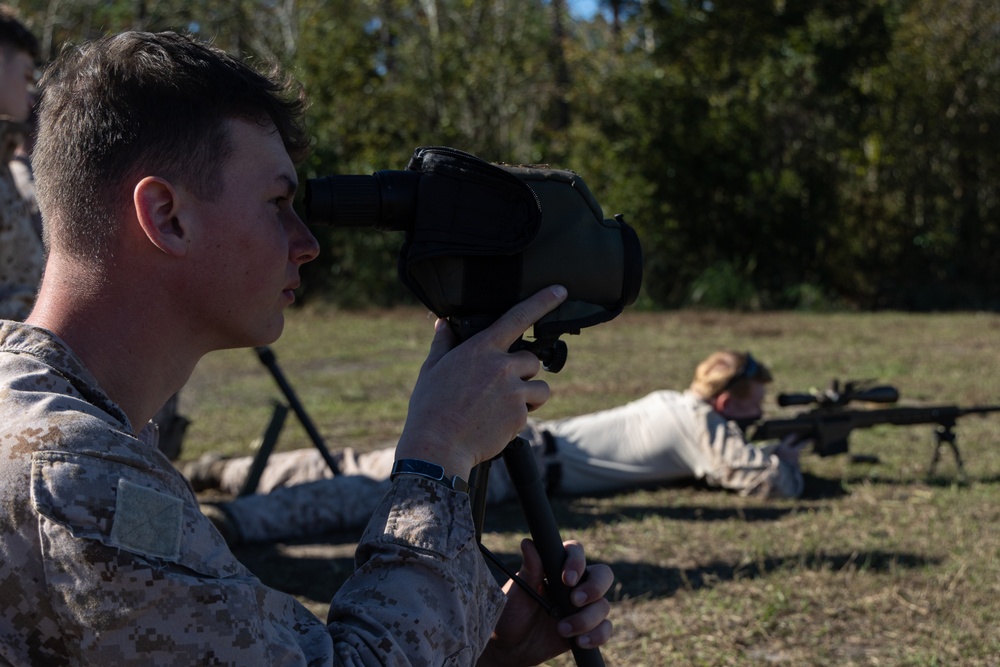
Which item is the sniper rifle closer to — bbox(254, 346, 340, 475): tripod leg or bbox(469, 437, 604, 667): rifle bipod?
bbox(254, 346, 340, 475): tripod leg

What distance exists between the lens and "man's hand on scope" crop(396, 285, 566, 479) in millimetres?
1499

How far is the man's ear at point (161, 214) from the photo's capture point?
4.55 feet

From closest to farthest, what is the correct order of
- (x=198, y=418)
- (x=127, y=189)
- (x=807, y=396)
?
(x=127, y=189), (x=807, y=396), (x=198, y=418)

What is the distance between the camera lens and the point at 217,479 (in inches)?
224

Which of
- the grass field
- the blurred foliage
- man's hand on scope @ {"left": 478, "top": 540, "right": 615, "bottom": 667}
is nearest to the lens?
man's hand on scope @ {"left": 478, "top": 540, "right": 615, "bottom": 667}

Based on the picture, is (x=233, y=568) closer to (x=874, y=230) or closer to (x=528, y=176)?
(x=528, y=176)

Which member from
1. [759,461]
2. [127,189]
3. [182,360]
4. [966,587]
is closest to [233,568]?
[182,360]

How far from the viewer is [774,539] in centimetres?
463

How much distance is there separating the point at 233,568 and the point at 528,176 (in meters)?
0.71

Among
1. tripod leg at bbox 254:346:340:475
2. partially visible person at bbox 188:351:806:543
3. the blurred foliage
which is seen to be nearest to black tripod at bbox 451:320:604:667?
tripod leg at bbox 254:346:340:475

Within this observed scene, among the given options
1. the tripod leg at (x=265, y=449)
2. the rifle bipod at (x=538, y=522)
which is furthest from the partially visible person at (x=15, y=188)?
the rifle bipod at (x=538, y=522)

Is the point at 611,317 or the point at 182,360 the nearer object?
the point at 182,360

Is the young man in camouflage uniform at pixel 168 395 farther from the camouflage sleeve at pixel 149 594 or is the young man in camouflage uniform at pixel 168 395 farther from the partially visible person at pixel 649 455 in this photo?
the partially visible person at pixel 649 455

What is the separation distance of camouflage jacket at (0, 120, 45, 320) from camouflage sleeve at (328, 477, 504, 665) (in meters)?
2.59
